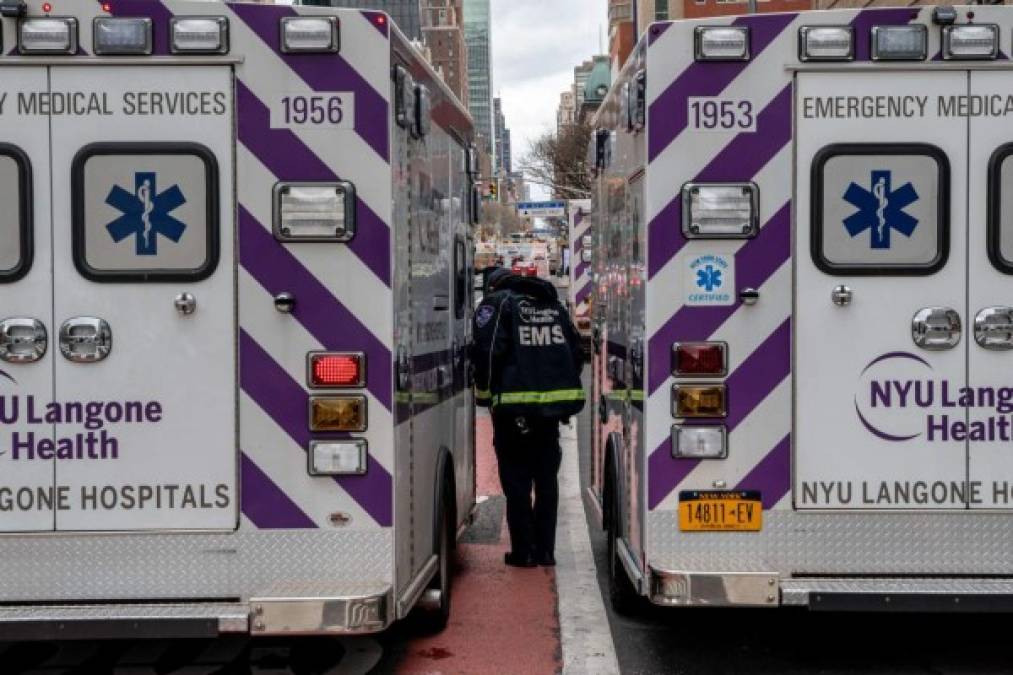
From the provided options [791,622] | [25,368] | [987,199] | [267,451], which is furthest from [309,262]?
[791,622]

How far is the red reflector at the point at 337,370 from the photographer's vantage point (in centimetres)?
487

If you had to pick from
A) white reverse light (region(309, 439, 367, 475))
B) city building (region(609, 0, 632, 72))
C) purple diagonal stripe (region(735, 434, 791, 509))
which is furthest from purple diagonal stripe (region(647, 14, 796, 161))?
city building (region(609, 0, 632, 72))

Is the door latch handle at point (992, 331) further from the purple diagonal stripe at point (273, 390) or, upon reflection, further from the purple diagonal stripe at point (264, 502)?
the purple diagonal stripe at point (264, 502)

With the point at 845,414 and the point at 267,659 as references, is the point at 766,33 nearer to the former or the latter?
the point at 845,414

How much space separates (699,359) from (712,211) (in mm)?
603

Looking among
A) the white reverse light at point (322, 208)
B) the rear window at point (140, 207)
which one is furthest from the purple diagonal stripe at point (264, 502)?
the white reverse light at point (322, 208)

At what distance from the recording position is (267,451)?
4883 millimetres

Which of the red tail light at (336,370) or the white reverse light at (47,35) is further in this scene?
the red tail light at (336,370)

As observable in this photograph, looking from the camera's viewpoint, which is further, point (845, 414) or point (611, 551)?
point (611, 551)

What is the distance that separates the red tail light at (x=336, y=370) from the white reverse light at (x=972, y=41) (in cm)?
264

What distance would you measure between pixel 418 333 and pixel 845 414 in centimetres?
183

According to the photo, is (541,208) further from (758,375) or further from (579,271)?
(758,375)

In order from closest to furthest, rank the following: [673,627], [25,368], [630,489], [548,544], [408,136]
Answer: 1. [25,368]
2. [408,136]
3. [630,489]
4. [673,627]
5. [548,544]

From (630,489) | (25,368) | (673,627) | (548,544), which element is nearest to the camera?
(25,368)
